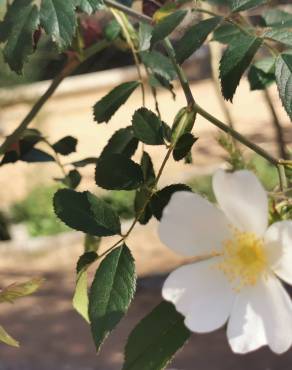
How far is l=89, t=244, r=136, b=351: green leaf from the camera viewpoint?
2.21ft

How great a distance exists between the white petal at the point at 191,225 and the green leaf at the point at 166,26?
215mm

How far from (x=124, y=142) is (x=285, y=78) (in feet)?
1.29

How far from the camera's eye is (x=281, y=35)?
0.76m

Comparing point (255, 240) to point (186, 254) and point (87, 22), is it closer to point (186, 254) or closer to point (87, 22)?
point (186, 254)

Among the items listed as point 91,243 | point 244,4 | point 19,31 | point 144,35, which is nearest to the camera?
point 244,4

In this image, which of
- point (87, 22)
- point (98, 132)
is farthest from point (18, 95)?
point (87, 22)

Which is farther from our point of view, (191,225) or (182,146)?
(182,146)

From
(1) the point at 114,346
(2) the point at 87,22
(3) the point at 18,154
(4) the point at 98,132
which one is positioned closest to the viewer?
(3) the point at 18,154

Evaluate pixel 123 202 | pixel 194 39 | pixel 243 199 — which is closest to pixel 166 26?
pixel 194 39

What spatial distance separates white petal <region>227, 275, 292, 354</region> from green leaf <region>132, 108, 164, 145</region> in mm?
220

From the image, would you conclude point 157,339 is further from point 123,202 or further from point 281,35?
point 123,202

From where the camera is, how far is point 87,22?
1682 millimetres

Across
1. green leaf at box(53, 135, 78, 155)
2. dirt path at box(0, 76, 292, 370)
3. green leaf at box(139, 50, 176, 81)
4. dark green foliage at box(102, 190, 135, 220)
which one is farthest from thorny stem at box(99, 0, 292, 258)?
dark green foliage at box(102, 190, 135, 220)

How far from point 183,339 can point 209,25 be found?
30cm
